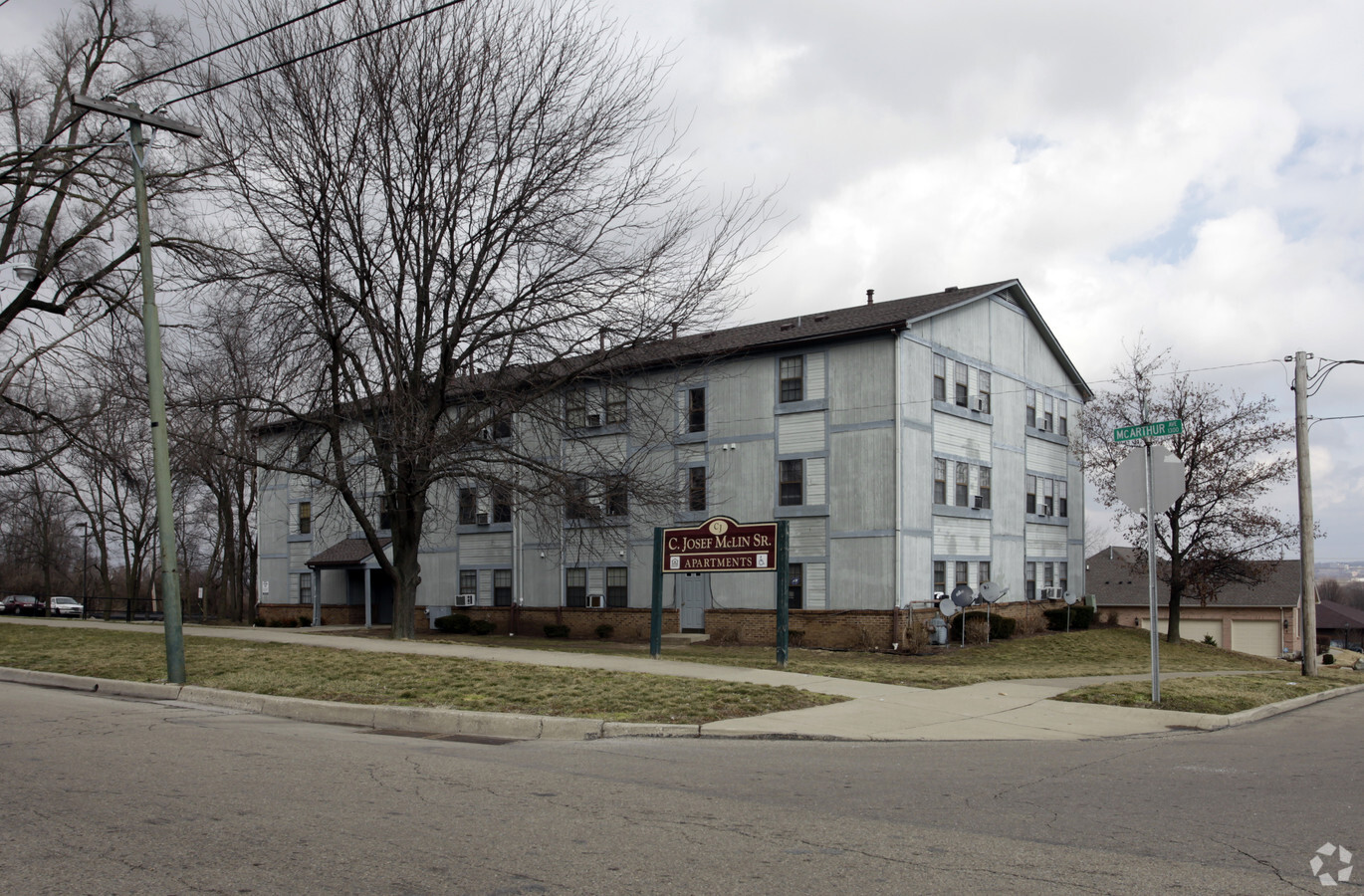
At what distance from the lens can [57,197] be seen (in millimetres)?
25641

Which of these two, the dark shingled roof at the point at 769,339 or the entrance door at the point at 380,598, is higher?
the dark shingled roof at the point at 769,339

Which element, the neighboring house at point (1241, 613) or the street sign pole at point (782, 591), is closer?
the street sign pole at point (782, 591)

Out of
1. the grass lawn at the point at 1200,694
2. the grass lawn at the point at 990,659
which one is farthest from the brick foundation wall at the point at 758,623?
the grass lawn at the point at 1200,694

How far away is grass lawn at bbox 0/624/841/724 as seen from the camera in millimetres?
12008

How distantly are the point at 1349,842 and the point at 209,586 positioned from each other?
75548mm

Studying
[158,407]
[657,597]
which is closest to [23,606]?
[657,597]

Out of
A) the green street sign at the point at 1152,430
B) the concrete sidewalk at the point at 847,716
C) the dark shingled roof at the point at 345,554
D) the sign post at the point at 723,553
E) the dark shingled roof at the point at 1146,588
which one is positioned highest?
the green street sign at the point at 1152,430

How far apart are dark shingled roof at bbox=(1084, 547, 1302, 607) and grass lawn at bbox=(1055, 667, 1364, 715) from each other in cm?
3668

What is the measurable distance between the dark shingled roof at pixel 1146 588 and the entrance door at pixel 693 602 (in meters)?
27.3

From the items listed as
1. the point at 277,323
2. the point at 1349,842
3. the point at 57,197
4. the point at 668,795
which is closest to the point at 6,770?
the point at 668,795

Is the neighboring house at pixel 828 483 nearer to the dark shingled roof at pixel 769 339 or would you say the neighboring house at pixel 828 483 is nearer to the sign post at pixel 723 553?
the dark shingled roof at pixel 769 339

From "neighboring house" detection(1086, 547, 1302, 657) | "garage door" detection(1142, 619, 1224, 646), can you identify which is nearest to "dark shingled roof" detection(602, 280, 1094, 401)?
"neighboring house" detection(1086, 547, 1302, 657)

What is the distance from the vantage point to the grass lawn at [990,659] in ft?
56.0

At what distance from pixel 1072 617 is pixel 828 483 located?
1386 cm
